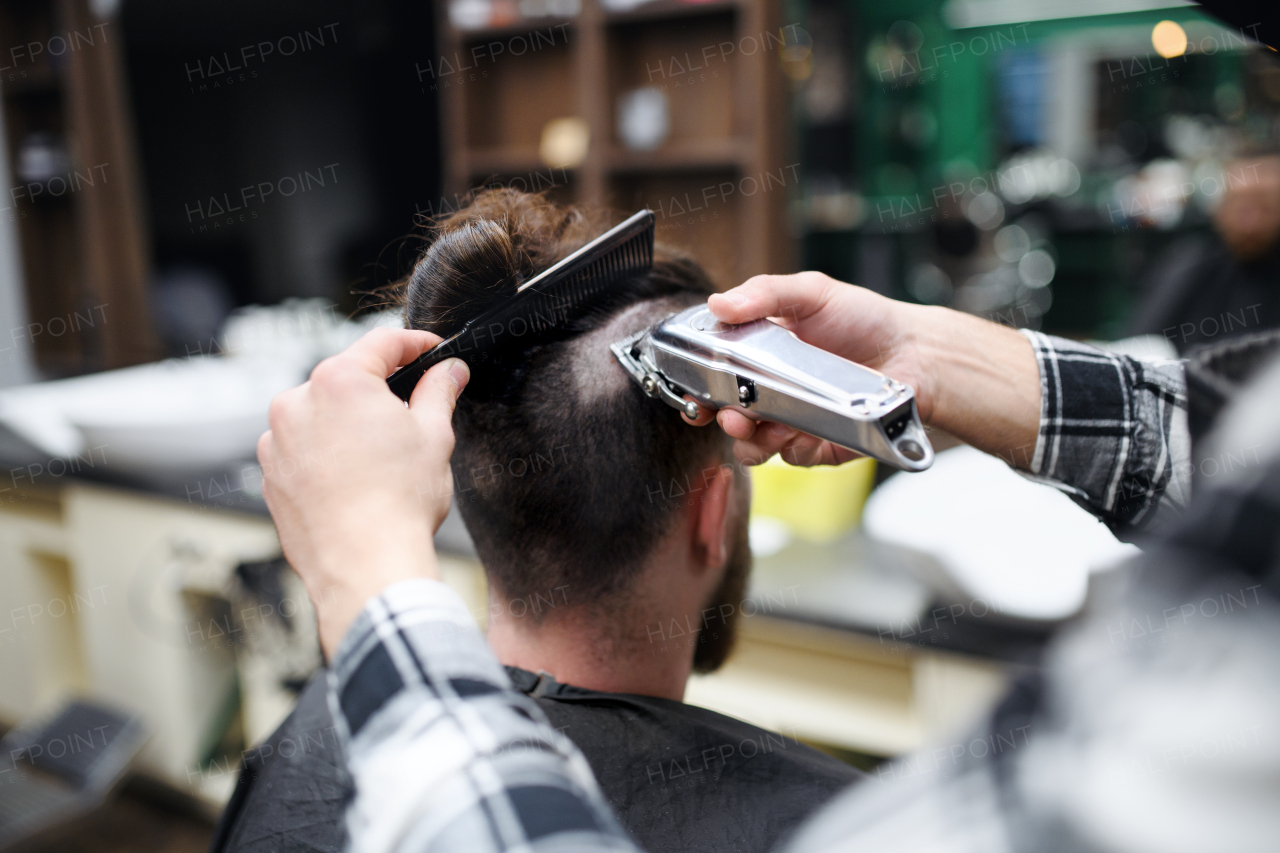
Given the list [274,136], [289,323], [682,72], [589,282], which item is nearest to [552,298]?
[589,282]

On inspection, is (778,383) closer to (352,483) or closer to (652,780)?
(352,483)

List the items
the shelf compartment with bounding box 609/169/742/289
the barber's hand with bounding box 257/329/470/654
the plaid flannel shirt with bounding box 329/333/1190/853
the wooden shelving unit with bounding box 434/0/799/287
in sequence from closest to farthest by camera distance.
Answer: the plaid flannel shirt with bounding box 329/333/1190/853, the barber's hand with bounding box 257/329/470/654, the wooden shelving unit with bounding box 434/0/799/287, the shelf compartment with bounding box 609/169/742/289

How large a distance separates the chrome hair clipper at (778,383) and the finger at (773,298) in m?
0.01

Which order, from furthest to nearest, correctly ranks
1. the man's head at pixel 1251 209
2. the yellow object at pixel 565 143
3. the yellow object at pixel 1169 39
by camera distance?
the yellow object at pixel 1169 39 < the yellow object at pixel 565 143 < the man's head at pixel 1251 209

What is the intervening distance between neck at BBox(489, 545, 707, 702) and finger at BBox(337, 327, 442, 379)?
0.36 metres

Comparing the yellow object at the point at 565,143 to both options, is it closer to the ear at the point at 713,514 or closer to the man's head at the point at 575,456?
the man's head at the point at 575,456

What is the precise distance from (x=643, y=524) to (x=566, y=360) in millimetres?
193

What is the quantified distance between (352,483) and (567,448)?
1.18ft

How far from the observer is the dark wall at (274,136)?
2381 millimetres

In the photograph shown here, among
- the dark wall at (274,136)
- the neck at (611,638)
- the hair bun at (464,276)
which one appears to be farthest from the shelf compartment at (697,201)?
the hair bun at (464,276)

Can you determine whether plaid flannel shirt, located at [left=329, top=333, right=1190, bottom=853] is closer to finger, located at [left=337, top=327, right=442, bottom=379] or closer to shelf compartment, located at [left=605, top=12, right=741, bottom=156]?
finger, located at [left=337, top=327, right=442, bottom=379]

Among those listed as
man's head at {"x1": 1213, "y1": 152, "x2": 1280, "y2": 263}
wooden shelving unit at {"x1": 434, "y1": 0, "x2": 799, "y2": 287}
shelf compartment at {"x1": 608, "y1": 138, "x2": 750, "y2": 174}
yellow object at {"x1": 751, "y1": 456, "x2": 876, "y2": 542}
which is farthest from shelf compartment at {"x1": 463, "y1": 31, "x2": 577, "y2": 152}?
man's head at {"x1": 1213, "y1": 152, "x2": 1280, "y2": 263}

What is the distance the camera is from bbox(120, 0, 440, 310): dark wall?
2381 millimetres

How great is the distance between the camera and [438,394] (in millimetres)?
648
